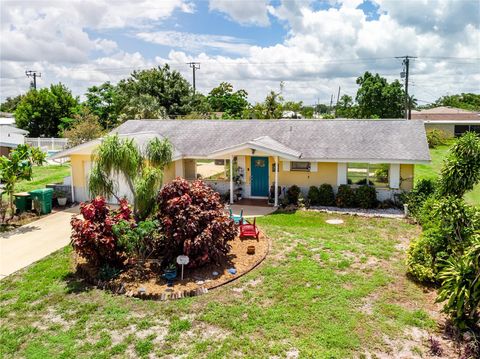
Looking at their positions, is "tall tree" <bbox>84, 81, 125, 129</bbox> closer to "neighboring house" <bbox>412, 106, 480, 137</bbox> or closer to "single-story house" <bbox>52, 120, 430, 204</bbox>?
"single-story house" <bbox>52, 120, 430, 204</bbox>

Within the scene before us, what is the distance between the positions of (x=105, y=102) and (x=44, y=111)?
762 centimetres

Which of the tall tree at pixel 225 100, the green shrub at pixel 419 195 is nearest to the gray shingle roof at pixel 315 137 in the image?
the green shrub at pixel 419 195

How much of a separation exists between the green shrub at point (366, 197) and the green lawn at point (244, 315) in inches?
266

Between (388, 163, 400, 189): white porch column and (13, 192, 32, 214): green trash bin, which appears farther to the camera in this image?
(388, 163, 400, 189): white porch column

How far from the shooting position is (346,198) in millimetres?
20266

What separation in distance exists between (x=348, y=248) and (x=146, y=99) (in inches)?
1423

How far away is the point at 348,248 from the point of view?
14125 millimetres

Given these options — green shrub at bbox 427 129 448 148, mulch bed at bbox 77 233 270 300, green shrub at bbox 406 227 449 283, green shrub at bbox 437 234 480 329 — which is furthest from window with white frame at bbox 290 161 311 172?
green shrub at bbox 427 129 448 148

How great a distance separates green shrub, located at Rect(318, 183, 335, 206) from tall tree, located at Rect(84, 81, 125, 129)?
36.9 metres

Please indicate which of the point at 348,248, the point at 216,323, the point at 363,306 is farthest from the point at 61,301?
the point at 348,248

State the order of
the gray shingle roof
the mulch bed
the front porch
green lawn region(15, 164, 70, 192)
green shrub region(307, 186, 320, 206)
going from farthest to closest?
green lawn region(15, 164, 70, 192)
green shrub region(307, 186, 320, 206)
the gray shingle roof
the front porch
the mulch bed

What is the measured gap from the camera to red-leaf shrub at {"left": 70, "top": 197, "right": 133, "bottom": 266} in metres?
11.4

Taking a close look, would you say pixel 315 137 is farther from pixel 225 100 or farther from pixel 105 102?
pixel 225 100

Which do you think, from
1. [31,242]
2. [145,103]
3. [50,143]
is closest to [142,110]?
[145,103]
